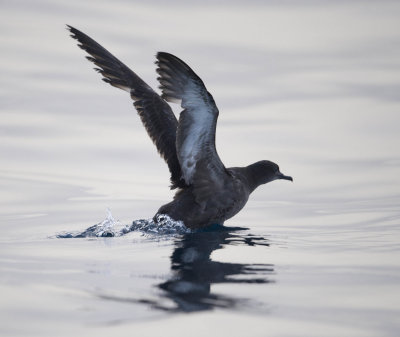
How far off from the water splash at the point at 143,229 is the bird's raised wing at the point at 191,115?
2.12 feet

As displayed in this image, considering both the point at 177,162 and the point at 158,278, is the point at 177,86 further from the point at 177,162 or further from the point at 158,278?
the point at 158,278

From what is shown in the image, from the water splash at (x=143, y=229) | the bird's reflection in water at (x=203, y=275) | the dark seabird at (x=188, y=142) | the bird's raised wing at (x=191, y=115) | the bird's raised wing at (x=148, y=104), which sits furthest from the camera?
the bird's raised wing at (x=148, y=104)

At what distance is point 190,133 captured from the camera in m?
9.33

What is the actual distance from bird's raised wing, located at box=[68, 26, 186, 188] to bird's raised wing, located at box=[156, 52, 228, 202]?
1.98 ft

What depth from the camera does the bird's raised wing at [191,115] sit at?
29.3 ft

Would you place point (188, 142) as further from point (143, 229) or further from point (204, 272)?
point (204, 272)

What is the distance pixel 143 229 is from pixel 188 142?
1179 millimetres

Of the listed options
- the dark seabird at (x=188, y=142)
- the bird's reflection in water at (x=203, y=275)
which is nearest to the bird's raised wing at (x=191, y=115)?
the dark seabird at (x=188, y=142)

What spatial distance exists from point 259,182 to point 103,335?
585 cm

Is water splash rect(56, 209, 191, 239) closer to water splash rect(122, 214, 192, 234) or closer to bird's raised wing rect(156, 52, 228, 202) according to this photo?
water splash rect(122, 214, 192, 234)

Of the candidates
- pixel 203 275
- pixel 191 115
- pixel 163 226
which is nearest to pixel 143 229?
pixel 163 226

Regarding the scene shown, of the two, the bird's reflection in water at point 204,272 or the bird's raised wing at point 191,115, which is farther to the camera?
the bird's raised wing at point 191,115

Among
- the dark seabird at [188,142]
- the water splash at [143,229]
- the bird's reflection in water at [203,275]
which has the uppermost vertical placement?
the dark seabird at [188,142]

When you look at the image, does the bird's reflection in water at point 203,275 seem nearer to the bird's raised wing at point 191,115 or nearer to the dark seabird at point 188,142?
the dark seabird at point 188,142
